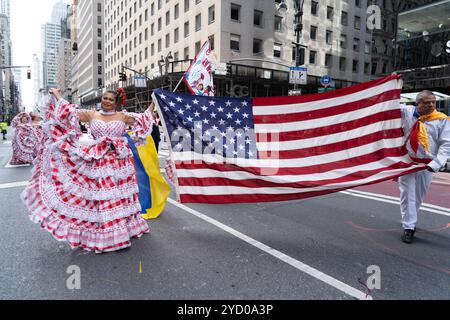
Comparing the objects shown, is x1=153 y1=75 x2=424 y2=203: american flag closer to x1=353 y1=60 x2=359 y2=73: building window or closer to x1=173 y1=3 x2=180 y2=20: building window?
x1=173 y1=3 x2=180 y2=20: building window

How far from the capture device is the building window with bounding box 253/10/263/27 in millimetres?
34156

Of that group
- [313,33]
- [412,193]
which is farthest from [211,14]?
[412,193]

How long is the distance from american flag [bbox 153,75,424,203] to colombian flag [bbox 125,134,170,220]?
32.0 inches

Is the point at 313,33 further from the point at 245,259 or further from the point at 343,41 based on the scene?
the point at 245,259

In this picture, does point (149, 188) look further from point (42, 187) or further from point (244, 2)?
point (244, 2)

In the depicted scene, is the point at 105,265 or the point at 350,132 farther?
the point at 350,132

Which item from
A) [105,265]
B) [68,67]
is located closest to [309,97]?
[105,265]

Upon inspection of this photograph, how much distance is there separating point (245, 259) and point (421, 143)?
2792mm

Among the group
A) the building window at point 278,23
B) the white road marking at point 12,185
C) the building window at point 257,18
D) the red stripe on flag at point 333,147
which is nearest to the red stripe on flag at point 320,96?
the red stripe on flag at point 333,147

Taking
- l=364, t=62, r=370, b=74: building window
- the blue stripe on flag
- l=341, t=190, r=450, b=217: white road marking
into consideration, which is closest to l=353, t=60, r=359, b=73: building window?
l=364, t=62, r=370, b=74: building window

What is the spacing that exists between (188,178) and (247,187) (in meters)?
0.83

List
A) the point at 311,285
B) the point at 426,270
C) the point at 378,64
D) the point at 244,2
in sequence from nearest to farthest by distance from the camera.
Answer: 1. the point at 311,285
2. the point at 426,270
3. the point at 244,2
4. the point at 378,64

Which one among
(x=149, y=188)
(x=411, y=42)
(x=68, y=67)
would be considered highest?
(x=68, y=67)

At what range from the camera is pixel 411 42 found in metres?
27.2
